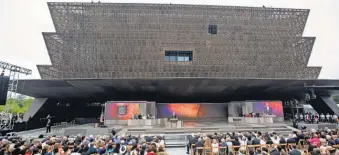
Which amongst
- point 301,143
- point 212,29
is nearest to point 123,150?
point 301,143

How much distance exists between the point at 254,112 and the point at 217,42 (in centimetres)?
1022

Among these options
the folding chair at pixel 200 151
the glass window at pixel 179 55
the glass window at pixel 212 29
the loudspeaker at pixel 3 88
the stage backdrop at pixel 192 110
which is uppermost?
the glass window at pixel 212 29

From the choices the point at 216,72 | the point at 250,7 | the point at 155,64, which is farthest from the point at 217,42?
the point at 155,64

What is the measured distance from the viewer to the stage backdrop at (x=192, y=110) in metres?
29.8

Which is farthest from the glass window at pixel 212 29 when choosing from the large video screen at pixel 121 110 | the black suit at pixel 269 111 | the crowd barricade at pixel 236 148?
the crowd barricade at pixel 236 148

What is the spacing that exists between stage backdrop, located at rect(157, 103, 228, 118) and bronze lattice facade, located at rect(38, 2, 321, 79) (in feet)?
28.8

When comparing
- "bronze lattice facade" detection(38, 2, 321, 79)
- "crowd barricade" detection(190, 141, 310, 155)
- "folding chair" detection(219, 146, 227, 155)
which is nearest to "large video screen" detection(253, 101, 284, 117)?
"bronze lattice facade" detection(38, 2, 321, 79)

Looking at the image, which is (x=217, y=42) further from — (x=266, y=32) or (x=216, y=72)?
(x=266, y=32)

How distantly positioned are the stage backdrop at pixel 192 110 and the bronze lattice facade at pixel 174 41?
8769 millimetres

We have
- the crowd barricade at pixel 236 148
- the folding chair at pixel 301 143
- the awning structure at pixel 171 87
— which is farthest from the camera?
the awning structure at pixel 171 87

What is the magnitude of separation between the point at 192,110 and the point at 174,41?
12.6 meters

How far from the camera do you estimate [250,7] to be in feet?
75.6

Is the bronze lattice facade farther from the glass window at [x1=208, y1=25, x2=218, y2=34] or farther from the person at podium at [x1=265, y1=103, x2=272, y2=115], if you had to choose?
the person at podium at [x1=265, y1=103, x2=272, y2=115]

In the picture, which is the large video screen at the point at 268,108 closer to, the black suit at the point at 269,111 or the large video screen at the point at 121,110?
the black suit at the point at 269,111
